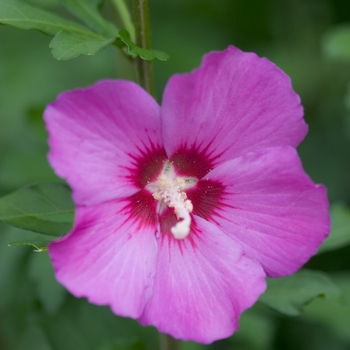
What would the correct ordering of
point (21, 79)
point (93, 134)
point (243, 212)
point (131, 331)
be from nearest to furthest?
point (93, 134)
point (243, 212)
point (131, 331)
point (21, 79)

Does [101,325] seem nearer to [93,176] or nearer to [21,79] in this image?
[93,176]

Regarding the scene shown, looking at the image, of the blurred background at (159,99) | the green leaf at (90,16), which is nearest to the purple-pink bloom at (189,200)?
the green leaf at (90,16)

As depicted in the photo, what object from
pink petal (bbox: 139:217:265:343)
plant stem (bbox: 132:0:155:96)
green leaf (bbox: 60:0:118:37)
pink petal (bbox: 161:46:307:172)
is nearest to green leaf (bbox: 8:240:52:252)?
pink petal (bbox: 139:217:265:343)

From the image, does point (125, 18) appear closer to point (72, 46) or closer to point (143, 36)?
point (143, 36)

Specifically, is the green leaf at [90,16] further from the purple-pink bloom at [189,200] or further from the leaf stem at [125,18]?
the purple-pink bloom at [189,200]

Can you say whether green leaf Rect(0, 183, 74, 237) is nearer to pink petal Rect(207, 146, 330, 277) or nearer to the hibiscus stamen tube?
the hibiscus stamen tube

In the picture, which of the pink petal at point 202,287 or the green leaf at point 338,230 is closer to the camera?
the pink petal at point 202,287

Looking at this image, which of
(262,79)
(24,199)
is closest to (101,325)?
(24,199)
